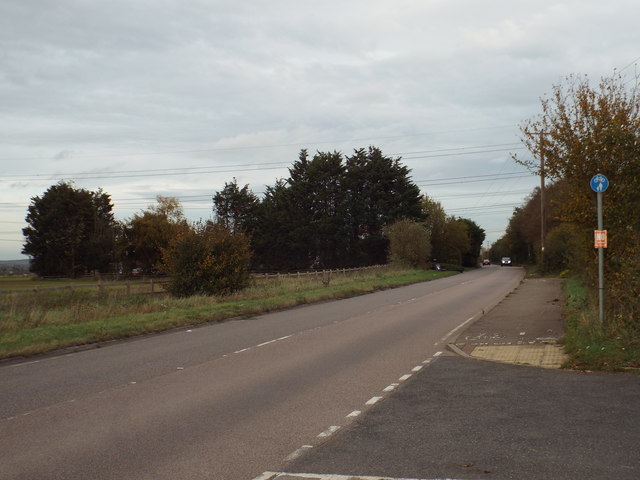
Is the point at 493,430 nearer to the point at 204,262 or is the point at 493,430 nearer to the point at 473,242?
the point at 204,262

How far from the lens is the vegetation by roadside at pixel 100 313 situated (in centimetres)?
1500

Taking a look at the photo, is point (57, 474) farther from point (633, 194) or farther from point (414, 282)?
point (414, 282)

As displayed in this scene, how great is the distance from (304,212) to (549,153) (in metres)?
68.6

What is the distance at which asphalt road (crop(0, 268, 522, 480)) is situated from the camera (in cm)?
596

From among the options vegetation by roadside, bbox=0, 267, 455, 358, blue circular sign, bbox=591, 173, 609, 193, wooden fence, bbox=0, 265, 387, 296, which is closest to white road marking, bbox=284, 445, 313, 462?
blue circular sign, bbox=591, 173, 609, 193

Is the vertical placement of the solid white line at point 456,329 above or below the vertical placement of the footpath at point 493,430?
below

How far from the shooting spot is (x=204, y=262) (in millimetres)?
28328

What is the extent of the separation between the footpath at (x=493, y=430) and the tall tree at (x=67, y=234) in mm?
74327

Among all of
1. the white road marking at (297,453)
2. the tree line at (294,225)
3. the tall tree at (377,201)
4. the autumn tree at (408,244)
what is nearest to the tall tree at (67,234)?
the tree line at (294,225)

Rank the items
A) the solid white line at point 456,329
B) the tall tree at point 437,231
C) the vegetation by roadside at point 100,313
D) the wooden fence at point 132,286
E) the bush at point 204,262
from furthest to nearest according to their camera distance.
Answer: the tall tree at point 437,231 → the bush at point 204,262 → the wooden fence at point 132,286 → the solid white line at point 456,329 → the vegetation by roadside at point 100,313

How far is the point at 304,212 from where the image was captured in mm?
83125

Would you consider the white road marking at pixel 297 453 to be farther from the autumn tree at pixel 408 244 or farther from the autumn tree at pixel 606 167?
the autumn tree at pixel 408 244

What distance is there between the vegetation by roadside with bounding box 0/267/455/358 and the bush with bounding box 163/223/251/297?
104 cm

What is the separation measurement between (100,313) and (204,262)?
8.59 metres
